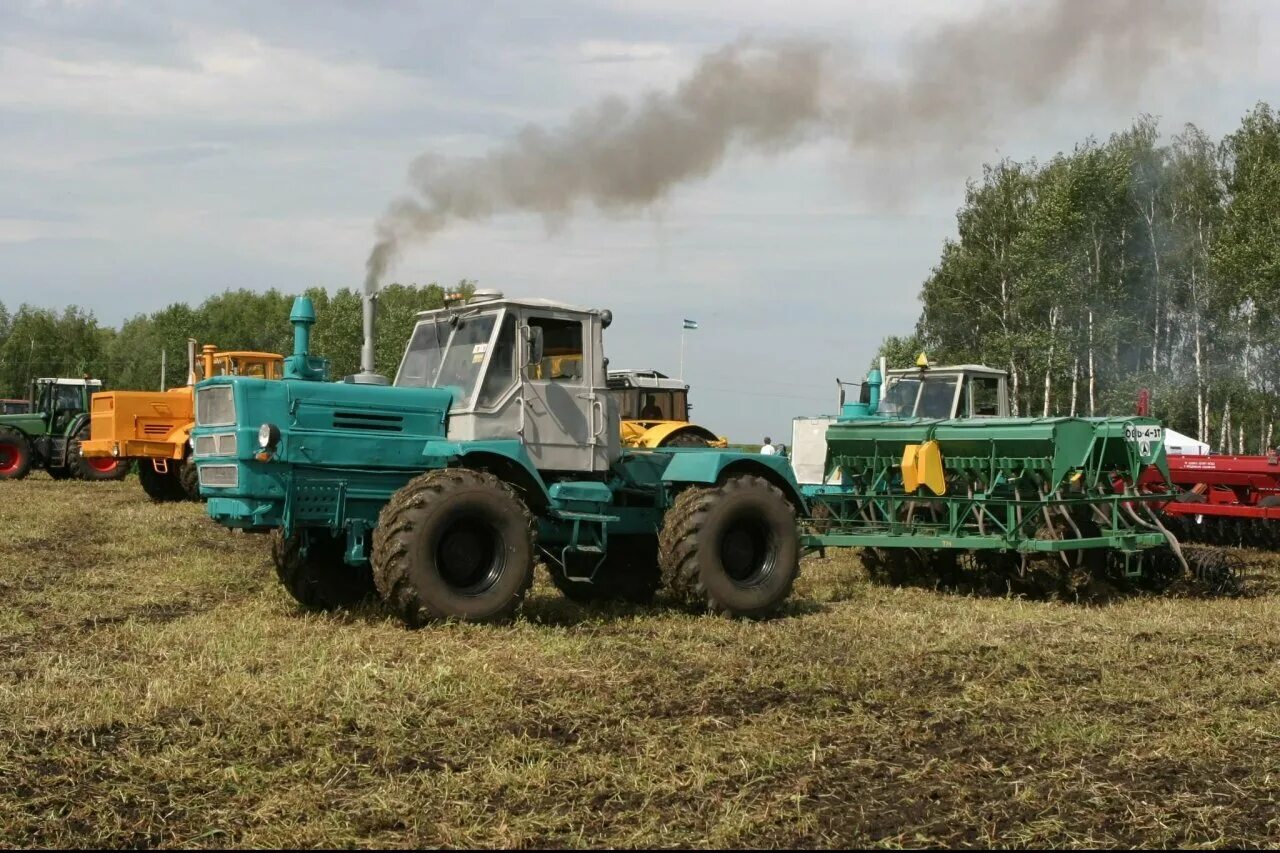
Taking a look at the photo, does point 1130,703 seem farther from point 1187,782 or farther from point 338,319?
point 338,319

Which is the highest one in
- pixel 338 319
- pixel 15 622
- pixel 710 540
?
pixel 338 319

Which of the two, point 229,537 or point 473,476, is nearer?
point 473,476

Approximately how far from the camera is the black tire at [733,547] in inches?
399

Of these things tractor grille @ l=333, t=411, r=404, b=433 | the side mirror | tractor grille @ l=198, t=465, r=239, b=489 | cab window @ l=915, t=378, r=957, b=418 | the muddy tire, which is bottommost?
tractor grille @ l=198, t=465, r=239, b=489

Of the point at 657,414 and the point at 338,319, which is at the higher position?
the point at 338,319

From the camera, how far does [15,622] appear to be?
955 cm

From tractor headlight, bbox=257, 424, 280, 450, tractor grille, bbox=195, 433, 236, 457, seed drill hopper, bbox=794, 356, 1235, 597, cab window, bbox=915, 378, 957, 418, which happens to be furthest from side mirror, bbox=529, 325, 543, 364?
cab window, bbox=915, 378, 957, 418

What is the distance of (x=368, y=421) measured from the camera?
9.52 meters

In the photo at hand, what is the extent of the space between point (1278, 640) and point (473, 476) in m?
5.65

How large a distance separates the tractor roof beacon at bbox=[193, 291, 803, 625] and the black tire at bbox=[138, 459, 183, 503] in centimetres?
1269

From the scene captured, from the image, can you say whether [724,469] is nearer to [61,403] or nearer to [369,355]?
[369,355]

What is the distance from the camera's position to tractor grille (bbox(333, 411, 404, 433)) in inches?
370

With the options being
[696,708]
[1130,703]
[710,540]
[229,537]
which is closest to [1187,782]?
[1130,703]

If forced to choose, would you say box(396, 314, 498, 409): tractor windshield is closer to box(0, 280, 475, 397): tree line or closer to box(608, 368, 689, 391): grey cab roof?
box(608, 368, 689, 391): grey cab roof
